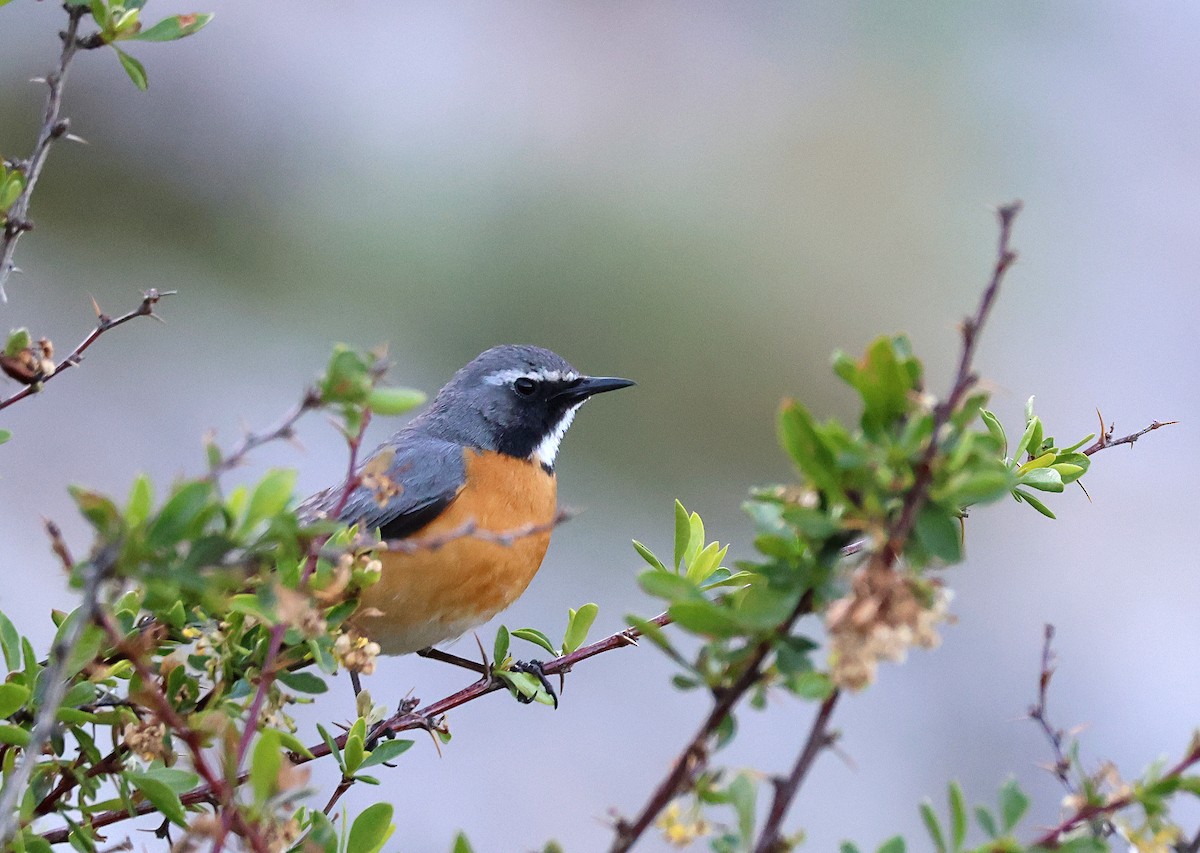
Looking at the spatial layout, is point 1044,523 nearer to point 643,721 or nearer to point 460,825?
point 643,721

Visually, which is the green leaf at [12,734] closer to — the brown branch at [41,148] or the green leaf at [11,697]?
the green leaf at [11,697]

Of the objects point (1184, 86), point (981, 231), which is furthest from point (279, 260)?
point (1184, 86)

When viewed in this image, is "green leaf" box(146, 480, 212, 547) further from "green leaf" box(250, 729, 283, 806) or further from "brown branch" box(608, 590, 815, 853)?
"brown branch" box(608, 590, 815, 853)

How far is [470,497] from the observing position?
3559 mm

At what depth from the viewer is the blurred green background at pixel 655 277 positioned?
21.9 feet

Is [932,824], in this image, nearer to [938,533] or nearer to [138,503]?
[938,533]

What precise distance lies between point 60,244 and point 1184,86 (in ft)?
26.8

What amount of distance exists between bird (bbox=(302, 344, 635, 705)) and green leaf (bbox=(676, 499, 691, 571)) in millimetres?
700

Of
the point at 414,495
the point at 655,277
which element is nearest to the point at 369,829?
the point at 414,495

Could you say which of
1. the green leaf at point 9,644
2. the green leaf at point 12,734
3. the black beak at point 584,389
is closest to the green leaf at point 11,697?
the green leaf at point 12,734

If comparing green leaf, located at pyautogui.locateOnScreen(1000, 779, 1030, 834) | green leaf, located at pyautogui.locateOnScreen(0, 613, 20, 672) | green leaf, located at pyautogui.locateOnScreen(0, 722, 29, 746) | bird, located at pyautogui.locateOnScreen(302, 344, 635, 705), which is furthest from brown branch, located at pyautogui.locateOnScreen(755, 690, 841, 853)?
bird, located at pyautogui.locateOnScreen(302, 344, 635, 705)

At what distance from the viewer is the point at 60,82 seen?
1.72m

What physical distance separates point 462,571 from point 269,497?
2.07m

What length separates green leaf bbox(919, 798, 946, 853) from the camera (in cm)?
111
